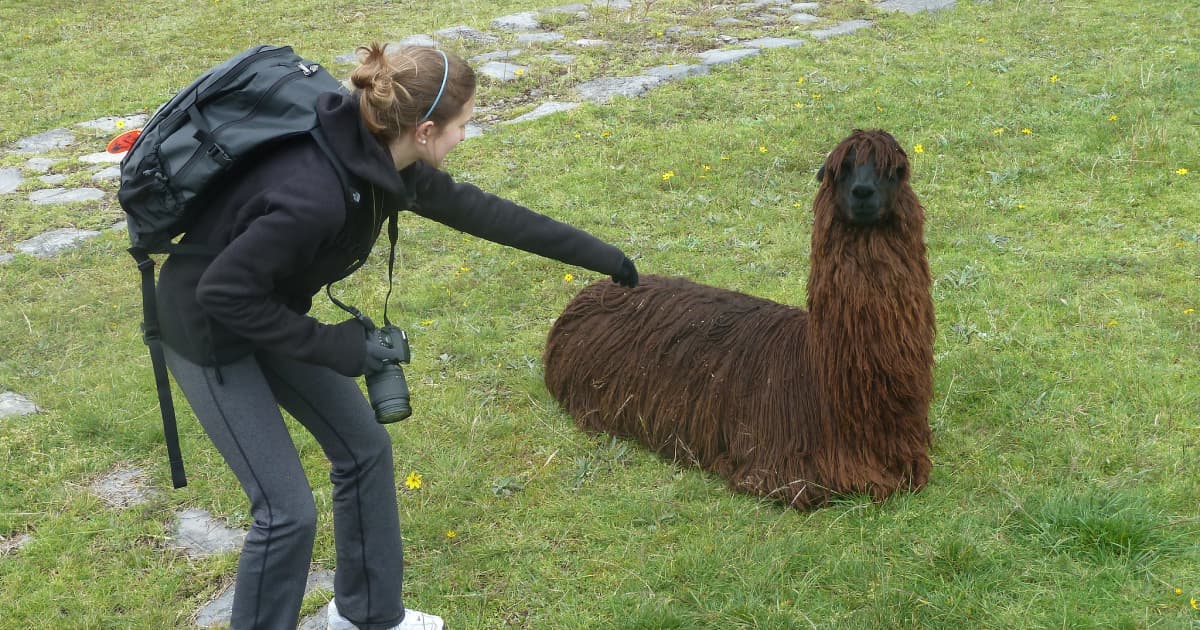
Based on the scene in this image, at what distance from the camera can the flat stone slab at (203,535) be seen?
3666 mm

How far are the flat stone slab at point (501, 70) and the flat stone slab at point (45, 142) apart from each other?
11.8 ft

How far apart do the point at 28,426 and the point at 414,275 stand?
222 centimetres

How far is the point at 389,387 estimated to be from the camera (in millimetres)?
2582

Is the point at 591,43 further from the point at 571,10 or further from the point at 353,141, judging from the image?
the point at 353,141

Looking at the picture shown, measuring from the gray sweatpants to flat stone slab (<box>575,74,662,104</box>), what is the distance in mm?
6017

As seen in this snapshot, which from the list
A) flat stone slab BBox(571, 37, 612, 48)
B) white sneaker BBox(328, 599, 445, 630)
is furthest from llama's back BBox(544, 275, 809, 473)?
flat stone slab BBox(571, 37, 612, 48)

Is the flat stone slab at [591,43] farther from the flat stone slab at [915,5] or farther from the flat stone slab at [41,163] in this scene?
the flat stone slab at [41,163]

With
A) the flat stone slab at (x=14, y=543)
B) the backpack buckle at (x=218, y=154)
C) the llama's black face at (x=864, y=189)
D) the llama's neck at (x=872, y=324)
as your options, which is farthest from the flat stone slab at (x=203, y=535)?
the llama's black face at (x=864, y=189)

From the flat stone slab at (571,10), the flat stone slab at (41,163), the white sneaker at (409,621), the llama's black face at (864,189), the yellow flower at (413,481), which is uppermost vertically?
the llama's black face at (864,189)

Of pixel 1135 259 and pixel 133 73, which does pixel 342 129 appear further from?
pixel 133 73

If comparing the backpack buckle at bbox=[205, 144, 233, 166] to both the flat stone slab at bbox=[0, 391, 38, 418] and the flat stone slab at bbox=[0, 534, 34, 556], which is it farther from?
the flat stone slab at bbox=[0, 391, 38, 418]

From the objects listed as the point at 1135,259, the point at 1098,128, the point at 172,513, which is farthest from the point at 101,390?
the point at 1098,128

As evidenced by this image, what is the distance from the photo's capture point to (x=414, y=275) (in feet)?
19.4

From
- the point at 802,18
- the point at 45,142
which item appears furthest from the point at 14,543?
the point at 802,18
